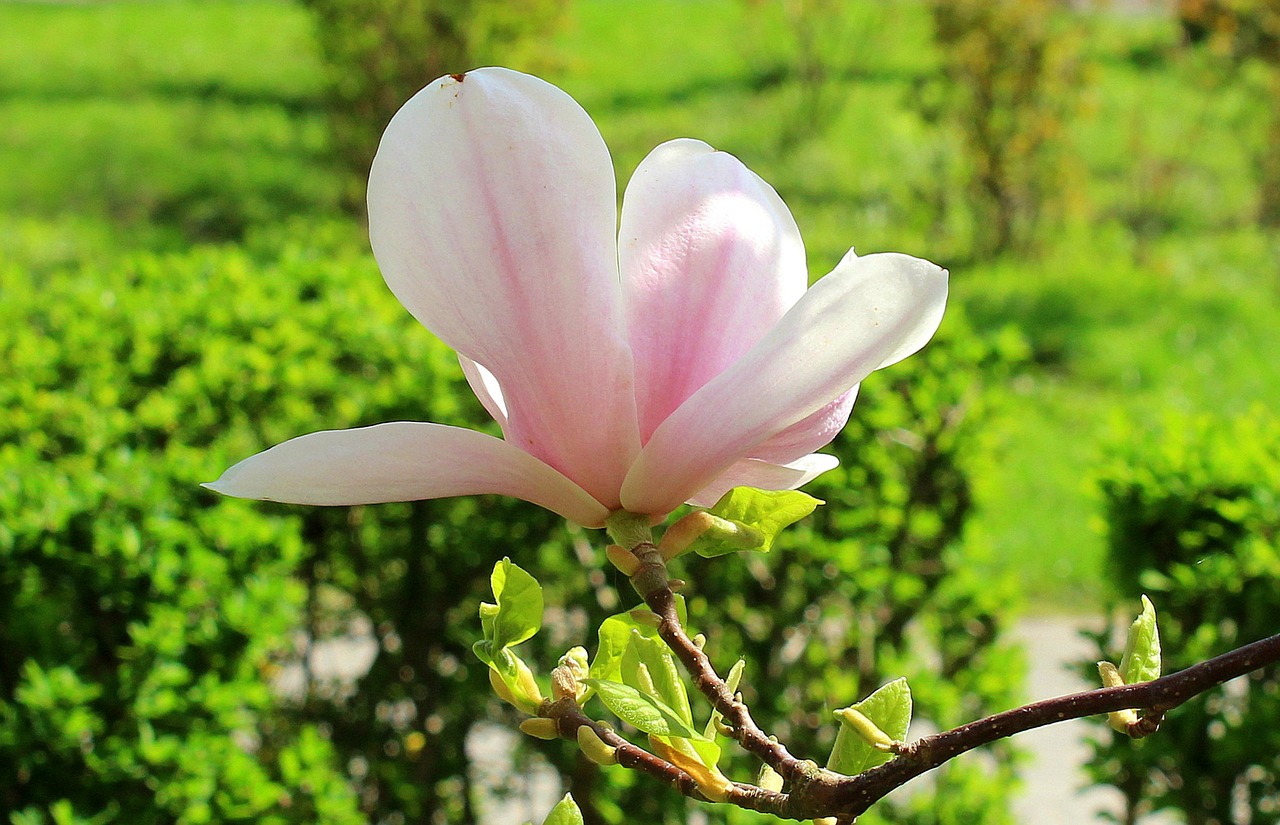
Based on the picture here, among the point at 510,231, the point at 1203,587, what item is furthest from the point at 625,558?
the point at 1203,587

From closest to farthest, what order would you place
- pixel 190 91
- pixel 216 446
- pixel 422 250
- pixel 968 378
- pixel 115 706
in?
pixel 422 250
pixel 115 706
pixel 216 446
pixel 968 378
pixel 190 91

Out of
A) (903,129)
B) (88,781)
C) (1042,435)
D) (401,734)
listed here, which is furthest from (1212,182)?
(88,781)

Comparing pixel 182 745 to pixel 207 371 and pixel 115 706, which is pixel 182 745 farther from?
pixel 207 371

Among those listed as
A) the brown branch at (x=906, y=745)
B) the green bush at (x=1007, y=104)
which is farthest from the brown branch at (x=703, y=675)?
the green bush at (x=1007, y=104)

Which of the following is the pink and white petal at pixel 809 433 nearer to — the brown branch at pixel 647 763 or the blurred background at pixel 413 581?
the brown branch at pixel 647 763

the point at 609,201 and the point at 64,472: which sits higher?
the point at 609,201

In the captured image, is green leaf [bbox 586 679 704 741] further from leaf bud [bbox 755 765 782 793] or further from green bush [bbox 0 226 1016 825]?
green bush [bbox 0 226 1016 825]

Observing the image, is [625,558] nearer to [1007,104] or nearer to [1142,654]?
[1142,654]
